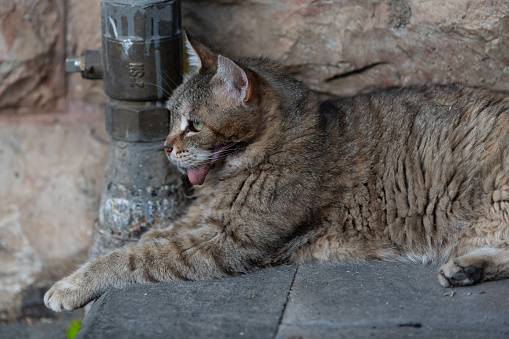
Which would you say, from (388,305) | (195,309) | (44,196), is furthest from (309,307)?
(44,196)

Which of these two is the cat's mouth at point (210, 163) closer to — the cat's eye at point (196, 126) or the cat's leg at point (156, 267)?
the cat's eye at point (196, 126)

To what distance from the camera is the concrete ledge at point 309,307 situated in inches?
90.7

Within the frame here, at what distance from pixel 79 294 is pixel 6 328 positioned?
1.45 metres

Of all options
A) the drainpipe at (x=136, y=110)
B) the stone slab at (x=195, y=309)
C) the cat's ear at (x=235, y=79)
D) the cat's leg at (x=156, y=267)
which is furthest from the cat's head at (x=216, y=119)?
the stone slab at (x=195, y=309)

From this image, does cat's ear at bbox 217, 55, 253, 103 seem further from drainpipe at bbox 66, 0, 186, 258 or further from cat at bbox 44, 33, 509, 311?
drainpipe at bbox 66, 0, 186, 258

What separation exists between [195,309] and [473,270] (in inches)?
49.5

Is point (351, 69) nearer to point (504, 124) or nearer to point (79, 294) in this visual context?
point (504, 124)

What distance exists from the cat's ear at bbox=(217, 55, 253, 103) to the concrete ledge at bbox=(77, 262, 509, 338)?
87cm

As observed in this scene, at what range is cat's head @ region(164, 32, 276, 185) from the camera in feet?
9.30

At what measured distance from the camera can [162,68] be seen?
127 inches

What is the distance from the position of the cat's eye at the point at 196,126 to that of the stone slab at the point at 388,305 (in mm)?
866

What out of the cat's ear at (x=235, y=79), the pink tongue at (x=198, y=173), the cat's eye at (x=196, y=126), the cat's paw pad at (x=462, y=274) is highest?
the cat's ear at (x=235, y=79)

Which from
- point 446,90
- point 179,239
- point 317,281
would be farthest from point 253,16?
point 317,281

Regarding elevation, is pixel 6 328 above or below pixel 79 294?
below
